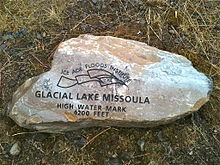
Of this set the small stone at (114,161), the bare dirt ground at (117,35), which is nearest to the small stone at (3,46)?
the bare dirt ground at (117,35)

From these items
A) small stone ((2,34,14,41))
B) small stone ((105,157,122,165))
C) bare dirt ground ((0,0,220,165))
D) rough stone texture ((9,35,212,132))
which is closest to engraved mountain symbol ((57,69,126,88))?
rough stone texture ((9,35,212,132))

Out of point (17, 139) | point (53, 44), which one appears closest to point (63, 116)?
point (17, 139)

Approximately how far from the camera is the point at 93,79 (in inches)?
100

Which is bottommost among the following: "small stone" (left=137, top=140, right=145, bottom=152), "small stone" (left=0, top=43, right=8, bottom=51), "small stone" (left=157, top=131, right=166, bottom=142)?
"small stone" (left=137, top=140, right=145, bottom=152)

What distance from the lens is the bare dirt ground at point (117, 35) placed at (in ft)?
8.63

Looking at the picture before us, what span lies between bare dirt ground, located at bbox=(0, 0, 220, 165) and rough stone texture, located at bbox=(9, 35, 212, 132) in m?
0.12

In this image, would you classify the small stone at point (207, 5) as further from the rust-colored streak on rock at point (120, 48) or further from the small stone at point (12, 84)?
the small stone at point (12, 84)

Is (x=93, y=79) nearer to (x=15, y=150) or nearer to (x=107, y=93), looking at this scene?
(x=107, y=93)

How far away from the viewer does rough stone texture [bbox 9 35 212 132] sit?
8.23 ft

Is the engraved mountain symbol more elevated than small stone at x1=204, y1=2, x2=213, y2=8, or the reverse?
small stone at x1=204, y1=2, x2=213, y2=8

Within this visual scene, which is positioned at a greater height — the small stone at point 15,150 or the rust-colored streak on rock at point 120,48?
the rust-colored streak on rock at point 120,48

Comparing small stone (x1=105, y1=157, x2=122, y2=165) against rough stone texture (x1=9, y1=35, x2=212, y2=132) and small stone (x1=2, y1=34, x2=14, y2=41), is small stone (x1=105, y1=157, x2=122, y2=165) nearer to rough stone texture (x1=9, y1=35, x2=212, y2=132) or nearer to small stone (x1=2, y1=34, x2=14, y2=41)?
rough stone texture (x1=9, y1=35, x2=212, y2=132)

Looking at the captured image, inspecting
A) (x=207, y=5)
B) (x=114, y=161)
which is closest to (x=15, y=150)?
(x=114, y=161)

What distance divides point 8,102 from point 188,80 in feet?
3.76
